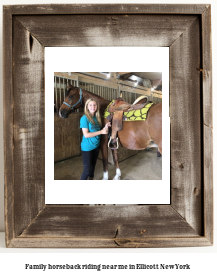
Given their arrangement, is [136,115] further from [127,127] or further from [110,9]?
[110,9]

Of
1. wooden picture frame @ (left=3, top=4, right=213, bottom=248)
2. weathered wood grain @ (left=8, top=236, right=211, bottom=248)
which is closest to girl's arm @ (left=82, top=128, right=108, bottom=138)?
wooden picture frame @ (left=3, top=4, right=213, bottom=248)

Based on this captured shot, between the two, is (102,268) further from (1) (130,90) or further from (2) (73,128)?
(1) (130,90)

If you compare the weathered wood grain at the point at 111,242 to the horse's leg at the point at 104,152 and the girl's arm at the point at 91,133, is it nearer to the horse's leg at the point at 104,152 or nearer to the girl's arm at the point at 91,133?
the horse's leg at the point at 104,152

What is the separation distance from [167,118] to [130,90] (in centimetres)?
14

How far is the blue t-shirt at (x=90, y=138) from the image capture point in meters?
0.61

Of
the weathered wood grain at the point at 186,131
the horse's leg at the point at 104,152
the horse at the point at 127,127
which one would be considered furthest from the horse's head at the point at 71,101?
the weathered wood grain at the point at 186,131

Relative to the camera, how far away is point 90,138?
61cm

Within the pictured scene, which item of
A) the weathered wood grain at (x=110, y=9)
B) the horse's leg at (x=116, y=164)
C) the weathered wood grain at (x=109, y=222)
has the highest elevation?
the weathered wood grain at (x=110, y=9)

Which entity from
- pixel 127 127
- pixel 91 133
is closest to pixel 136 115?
pixel 127 127

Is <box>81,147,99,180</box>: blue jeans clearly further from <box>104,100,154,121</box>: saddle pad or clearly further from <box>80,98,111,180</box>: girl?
<box>104,100,154,121</box>: saddle pad

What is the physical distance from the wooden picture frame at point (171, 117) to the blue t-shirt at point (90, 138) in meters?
0.12

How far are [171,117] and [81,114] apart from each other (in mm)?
272

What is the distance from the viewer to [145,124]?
0.62 metres

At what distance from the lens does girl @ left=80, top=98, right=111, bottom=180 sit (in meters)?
0.61
